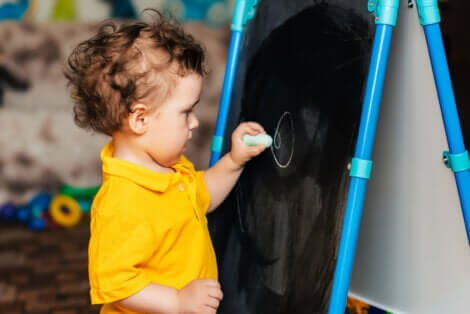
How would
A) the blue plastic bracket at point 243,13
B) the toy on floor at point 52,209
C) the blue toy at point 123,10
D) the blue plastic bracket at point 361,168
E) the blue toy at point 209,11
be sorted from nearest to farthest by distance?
the blue plastic bracket at point 361,168 < the blue plastic bracket at point 243,13 < the toy on floor at point 52,209 < the blue toy at point 123,10 < the blue toy at point 209,11

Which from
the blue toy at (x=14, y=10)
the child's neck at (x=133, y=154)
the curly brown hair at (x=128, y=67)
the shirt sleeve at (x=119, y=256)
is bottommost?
the shirt sleeve at (x=119, y=256)

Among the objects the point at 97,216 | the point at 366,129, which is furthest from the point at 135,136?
the point at 366,129

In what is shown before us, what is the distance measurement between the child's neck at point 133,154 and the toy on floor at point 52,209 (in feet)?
5.88

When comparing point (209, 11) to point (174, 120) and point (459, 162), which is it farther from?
point (459, 162)

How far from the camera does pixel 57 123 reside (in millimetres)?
3105

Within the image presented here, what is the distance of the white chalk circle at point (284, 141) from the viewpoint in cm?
128

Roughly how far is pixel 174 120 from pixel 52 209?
1.97 metres

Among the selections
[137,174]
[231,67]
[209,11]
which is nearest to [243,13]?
[231,67]

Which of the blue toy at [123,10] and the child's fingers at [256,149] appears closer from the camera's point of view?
the child's fingers at [256,149]

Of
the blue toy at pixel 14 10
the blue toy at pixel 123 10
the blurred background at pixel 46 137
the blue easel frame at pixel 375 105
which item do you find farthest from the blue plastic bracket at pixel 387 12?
the blue toy at pixel 14 10

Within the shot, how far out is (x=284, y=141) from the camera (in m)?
1.30

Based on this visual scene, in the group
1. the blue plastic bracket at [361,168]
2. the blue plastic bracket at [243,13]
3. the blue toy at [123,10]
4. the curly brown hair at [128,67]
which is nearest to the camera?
the blue plastic bracket at [361,168]

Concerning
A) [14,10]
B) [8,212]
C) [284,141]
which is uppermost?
[14,10]

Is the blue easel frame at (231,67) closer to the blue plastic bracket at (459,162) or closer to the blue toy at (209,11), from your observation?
the blue plastic bracket at (459,162)
